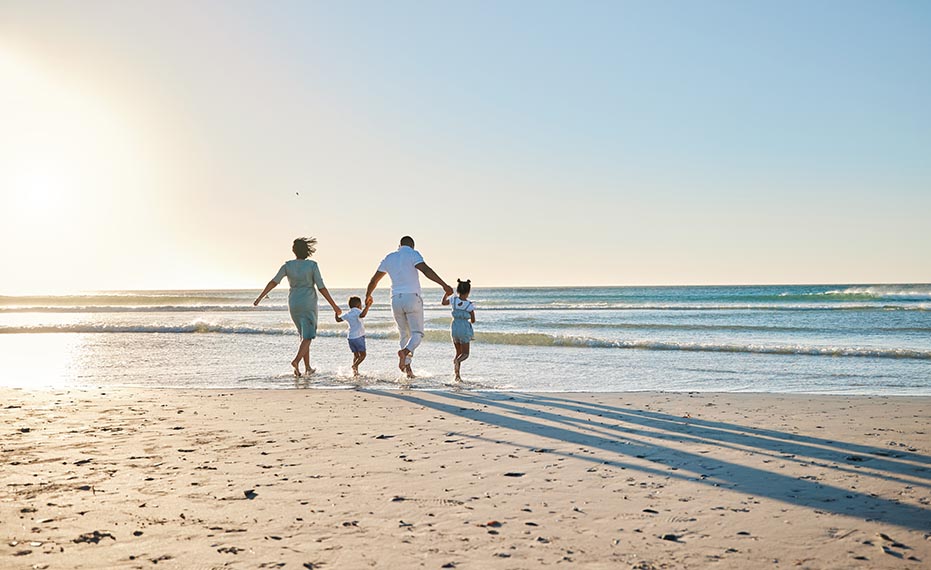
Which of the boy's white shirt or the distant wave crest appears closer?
the boy's white shirt

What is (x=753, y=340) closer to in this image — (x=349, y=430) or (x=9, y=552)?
(x=349, y=430)

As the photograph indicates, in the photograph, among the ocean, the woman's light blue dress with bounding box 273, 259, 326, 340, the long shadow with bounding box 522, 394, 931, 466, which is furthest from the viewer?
the woman's light blue dress with bounding box 273, 259, 326, 340

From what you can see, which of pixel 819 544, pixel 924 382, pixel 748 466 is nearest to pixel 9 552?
pixel 819 544

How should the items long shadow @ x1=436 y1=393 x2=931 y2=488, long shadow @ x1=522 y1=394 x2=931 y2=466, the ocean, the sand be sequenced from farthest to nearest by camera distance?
the ocean
long shadow @ x1=522 y1=394 x2=931 y2=466
long shadow @ x1=436 y1=393 x2=931 y2=488
the sand

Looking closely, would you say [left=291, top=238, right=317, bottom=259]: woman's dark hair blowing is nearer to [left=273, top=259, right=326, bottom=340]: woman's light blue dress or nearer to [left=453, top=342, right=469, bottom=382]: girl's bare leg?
[left=273, top=259, right=326, bottom=340]: woman's light blue dress

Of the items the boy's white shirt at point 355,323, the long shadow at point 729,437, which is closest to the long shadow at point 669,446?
the long shadow at point 729,437

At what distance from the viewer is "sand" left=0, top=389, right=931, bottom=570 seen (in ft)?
10.3

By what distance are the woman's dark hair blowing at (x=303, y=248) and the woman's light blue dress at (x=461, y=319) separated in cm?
229

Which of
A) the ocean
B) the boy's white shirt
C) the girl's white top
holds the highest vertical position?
the girl's white top

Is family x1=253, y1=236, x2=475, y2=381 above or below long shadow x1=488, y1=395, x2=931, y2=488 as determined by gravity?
above

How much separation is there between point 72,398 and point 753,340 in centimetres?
1507

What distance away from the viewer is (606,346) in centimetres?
1580

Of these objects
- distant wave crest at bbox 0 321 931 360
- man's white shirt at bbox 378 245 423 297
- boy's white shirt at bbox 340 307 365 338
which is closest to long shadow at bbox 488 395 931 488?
man's white shirt at bbox 378 245 423 297

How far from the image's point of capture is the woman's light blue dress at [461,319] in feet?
32.6
